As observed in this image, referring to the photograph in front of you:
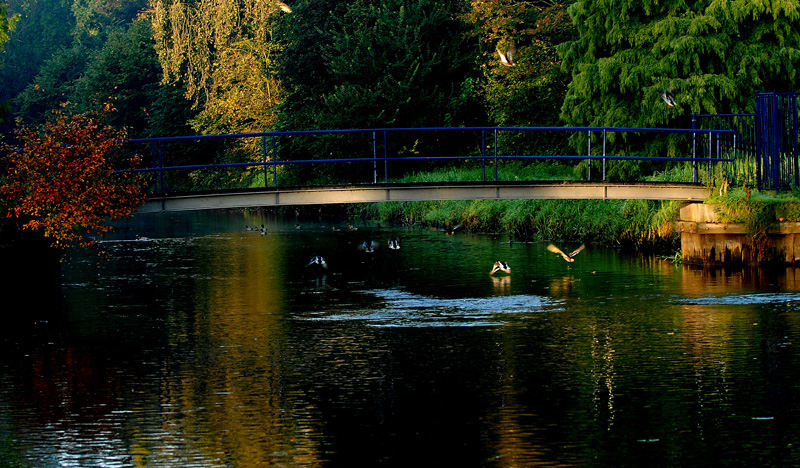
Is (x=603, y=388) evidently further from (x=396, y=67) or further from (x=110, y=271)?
(x=396, y=67)

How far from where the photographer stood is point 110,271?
2462cm

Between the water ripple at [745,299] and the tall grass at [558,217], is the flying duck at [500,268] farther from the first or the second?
the tall grass at [558,217]

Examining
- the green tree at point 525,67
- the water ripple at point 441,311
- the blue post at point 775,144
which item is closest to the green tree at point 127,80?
the green tree at point 525,67

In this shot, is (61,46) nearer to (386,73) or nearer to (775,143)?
(386,73)

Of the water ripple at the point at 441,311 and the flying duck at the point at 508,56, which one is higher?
the flying duck at the point at 508,56

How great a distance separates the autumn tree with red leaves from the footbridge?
0.79 meters

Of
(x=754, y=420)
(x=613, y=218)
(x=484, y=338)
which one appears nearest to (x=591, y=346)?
(x=484, y=338)

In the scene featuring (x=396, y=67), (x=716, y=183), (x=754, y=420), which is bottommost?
(x=754, y=420)

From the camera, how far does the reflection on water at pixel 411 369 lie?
9.86m

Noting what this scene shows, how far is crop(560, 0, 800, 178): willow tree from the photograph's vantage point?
100 ft

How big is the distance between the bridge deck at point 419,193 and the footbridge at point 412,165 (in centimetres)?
2

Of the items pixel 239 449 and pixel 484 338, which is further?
pixel 484 338

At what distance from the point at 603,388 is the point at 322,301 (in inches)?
321

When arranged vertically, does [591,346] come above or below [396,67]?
below
